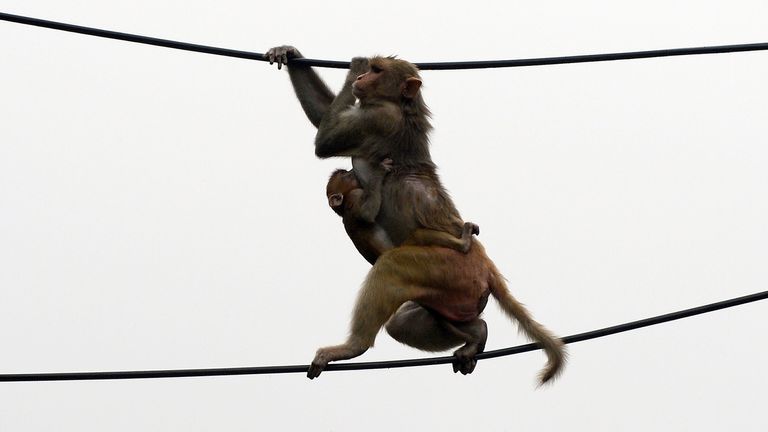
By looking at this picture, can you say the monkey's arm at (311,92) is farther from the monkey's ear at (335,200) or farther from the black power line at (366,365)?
the black power line at (366,365)

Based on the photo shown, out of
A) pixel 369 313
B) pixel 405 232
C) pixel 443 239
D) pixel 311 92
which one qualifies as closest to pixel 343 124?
pixel 311 92

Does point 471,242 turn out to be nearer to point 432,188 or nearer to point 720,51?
point 432,188

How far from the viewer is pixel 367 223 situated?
9.77 m

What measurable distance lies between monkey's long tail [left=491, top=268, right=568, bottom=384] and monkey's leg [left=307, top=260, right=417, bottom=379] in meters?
0.81

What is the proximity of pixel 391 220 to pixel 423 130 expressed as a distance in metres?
0.75

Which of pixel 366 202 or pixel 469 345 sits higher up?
pixel 366 202

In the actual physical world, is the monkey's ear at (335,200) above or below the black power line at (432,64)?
below

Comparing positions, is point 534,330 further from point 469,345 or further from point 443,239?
point 443,239

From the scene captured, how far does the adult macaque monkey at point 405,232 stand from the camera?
30.9 feet

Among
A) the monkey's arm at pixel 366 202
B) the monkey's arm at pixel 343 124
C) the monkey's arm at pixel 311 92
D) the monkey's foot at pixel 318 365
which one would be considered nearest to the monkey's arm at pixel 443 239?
the monkey's arm at pixel 366 202

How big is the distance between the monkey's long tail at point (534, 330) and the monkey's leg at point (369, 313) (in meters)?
0.81

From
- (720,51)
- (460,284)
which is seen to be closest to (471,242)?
(460,284)

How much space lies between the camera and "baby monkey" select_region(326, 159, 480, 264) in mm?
9672

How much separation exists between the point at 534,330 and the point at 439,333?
669 mm
